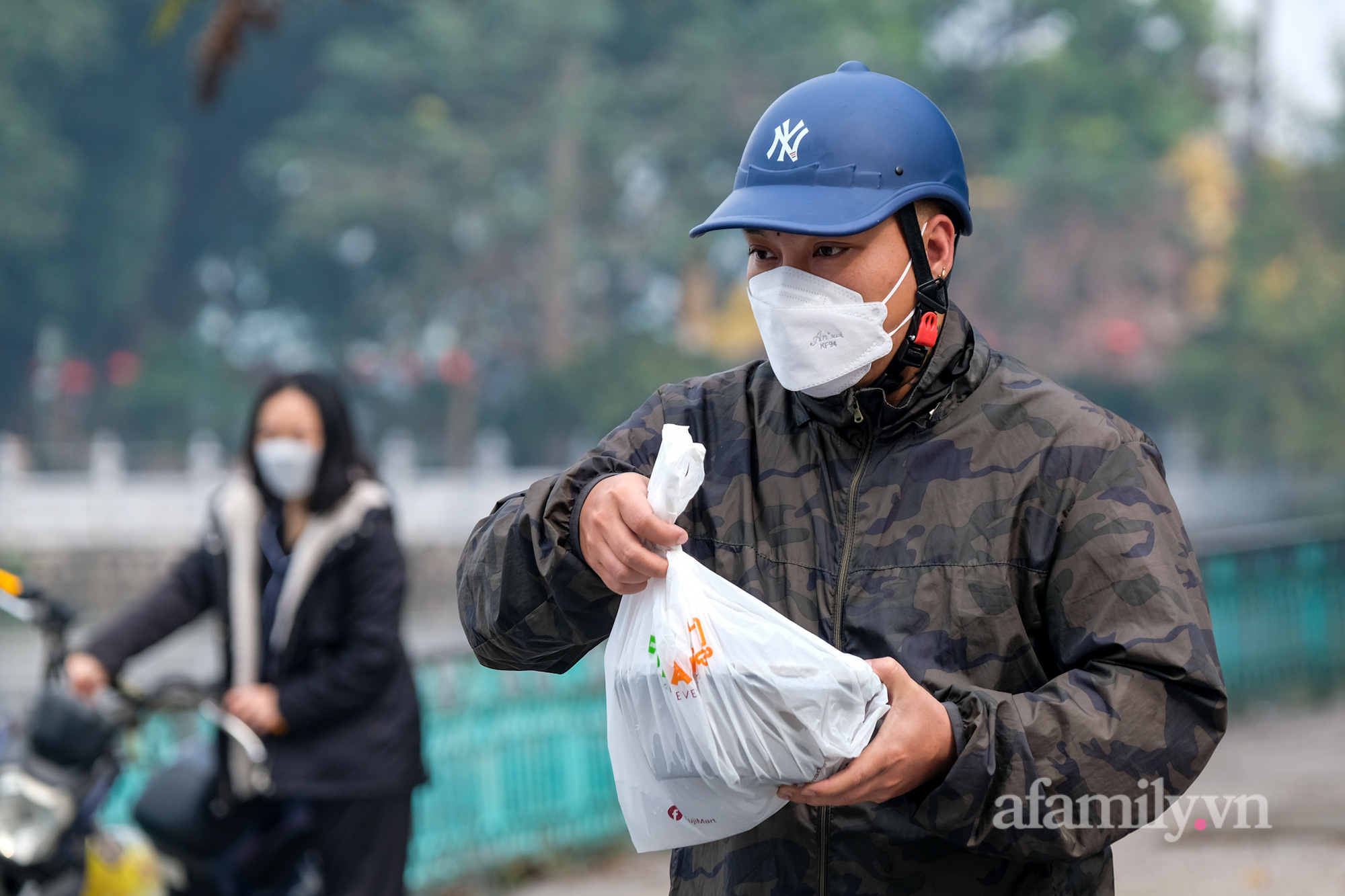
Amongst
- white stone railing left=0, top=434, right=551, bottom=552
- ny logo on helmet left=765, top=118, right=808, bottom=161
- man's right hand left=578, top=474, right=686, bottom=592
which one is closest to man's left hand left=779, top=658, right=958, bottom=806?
man's right hand left=578, top=474, right=686, bottom=592

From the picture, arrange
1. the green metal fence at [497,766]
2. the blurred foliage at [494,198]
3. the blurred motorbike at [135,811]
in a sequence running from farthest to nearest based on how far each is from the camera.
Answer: the blurred foliage at [494,198] → the green metal fence at [497,766] → the blurred motorbike at [135,811]

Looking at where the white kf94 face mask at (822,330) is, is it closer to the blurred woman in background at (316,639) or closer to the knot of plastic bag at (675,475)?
the knot of plastic bag at (675,475)

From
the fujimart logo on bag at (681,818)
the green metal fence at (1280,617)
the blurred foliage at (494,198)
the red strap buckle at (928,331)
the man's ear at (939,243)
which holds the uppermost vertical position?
the blurred foliage at (494,198)

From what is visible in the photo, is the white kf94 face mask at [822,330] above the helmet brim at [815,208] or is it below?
below

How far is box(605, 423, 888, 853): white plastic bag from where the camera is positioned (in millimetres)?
1547

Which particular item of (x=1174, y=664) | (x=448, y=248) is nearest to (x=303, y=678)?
(x=1174, y=664)

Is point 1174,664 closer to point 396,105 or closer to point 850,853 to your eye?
point 850,853

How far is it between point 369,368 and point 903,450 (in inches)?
1454

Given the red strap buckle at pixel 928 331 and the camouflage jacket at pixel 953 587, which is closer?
the camouflage jacket at pixel 953 587

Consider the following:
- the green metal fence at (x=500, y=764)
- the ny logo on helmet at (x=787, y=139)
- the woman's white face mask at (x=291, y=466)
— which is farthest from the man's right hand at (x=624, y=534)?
the green metal fence at (x=500, y=764)

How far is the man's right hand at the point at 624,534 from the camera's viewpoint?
64.5 inches

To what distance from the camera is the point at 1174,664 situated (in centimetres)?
154

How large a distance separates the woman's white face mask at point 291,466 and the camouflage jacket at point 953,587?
6.35 ft

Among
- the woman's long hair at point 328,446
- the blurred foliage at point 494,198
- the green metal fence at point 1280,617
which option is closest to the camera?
the woman's long hair at point 328,446
